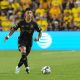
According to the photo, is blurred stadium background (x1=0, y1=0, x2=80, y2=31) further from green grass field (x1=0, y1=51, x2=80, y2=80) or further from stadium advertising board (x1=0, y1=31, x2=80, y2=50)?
green grass field (x1=0, y1=51, x2=80, y2=80)

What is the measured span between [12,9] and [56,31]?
4239 millimetres

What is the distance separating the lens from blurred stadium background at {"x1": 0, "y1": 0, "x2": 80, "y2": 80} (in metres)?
19.2

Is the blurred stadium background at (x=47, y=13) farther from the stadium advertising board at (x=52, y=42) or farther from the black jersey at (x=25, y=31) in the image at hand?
the black jersey at (x=25, y=31)

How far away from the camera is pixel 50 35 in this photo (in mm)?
26453

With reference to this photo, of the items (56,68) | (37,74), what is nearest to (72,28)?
(56,68)

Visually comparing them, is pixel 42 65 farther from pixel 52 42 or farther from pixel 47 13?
pixel 47 13

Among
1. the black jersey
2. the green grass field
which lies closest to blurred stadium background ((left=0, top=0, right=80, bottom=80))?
the green grass field

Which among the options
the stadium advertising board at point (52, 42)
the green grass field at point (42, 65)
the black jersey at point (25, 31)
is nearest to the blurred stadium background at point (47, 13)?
the stadium advertising board at point (52, 42)

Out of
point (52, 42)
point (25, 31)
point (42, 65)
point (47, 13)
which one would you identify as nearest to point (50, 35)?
point (52, 42)

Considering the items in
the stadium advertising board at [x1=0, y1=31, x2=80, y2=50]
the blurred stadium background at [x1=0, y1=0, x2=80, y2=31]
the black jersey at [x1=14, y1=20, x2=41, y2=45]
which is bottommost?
the stadium advertising board at [x1=0, y1=31, x2=80, y2=50]

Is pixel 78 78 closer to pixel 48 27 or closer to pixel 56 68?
pixel 56 68

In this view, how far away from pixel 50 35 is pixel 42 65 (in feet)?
27.1

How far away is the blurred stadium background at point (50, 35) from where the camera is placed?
1919cm

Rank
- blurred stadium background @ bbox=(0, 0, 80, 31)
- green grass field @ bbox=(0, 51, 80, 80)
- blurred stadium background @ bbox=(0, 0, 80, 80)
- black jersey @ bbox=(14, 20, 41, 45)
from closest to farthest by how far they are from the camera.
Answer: green grass field @ bbox=(0, 51, 80, 80)
black jersey @ bbox=(14, 20, 41, 45)
blurred stadium background @ bbox=(0, 0, 80, 80)
blurred stadium background @ bbox=(0, 0, 80, 31)
